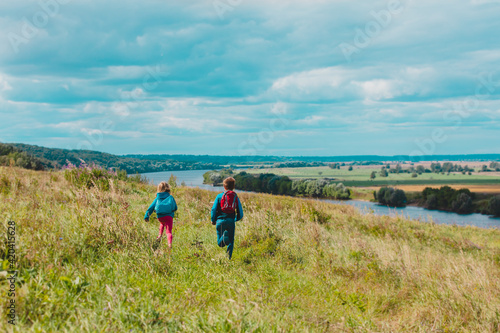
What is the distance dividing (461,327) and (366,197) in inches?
3199

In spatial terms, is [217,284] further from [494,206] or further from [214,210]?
[494,206]

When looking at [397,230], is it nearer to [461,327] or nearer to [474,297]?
[474,297]

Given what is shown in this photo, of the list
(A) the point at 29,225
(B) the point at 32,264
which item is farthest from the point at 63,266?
(A) the point at 29,225

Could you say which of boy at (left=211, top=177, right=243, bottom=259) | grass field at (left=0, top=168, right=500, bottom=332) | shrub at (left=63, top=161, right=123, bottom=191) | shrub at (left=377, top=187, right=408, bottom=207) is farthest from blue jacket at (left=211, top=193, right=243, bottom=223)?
shrub at (left=377, top=187, right=408, bottom=207)

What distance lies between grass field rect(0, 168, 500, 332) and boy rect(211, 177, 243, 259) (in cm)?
48

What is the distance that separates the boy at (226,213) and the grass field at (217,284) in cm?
48

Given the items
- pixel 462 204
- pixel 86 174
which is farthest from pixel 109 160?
pixel 462 204

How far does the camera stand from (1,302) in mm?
3900

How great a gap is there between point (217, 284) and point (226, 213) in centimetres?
189

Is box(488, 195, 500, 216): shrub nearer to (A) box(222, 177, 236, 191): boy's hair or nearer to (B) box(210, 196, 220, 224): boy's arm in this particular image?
(A) box(222, 177, 236, 191): boy's hair

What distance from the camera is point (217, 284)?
577 cm

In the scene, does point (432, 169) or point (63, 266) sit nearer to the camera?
point (63, 266)

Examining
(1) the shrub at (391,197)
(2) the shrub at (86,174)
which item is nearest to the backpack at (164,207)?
(2) the shrub at (86,174)

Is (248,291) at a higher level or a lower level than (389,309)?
higher
